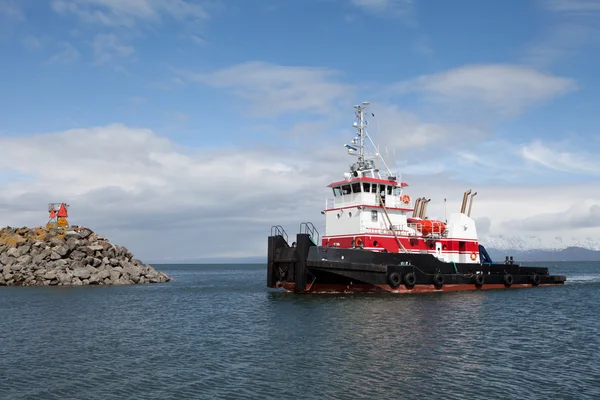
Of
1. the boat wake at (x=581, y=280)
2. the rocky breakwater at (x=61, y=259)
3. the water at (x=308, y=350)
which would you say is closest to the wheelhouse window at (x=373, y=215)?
the water at (x=308, y=350)

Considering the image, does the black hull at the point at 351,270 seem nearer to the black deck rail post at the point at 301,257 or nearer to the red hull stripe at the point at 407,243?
the black deck rail post at the point at 301,257

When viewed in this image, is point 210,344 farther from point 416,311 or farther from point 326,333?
point 416,311

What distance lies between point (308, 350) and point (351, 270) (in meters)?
12.4

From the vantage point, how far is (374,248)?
32.1 meters

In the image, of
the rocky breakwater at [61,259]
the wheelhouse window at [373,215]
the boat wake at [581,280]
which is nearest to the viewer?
the wheelhouse window at [373,215]

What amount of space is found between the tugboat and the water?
3.80 feet

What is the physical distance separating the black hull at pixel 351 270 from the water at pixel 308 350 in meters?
0.83

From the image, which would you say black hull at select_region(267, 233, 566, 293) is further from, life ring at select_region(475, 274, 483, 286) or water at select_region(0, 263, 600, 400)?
life ring at select_region(475, 274, 483, 286)

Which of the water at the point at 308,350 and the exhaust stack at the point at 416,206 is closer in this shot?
the water at the point at 308,350

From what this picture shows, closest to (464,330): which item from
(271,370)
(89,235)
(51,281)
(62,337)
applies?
(271,370)

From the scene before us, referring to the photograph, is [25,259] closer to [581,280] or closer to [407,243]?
[407,243]

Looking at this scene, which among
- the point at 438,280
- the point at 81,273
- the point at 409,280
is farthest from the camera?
the point at 81,273

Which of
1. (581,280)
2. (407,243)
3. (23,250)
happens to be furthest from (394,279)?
(581,280)

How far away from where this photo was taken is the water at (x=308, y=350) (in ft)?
45.3
